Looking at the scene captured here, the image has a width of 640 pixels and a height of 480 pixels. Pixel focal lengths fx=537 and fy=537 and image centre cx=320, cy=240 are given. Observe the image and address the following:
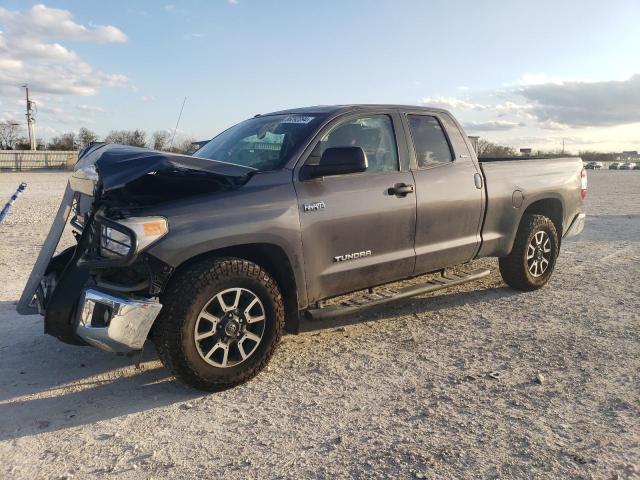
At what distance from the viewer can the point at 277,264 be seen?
A: 4047 mm

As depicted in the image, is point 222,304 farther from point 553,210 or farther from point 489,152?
point 489,152

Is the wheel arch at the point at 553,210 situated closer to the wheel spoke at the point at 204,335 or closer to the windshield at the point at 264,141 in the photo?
the windshield at the point at 264,141

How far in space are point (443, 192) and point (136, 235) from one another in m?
2.86

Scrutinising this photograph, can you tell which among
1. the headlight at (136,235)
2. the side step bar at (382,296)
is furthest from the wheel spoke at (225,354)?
the headlight at (136,235)

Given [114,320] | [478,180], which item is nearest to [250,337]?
[114,320]

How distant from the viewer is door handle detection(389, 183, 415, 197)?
4.60m

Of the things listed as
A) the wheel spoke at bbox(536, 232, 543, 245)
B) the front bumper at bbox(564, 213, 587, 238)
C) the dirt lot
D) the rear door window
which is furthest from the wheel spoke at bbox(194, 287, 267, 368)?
the front bumper at bbox(564, 213, 587, 238)

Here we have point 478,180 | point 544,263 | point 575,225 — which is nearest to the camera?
point 478,180

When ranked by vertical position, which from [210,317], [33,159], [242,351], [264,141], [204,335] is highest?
[264,141]

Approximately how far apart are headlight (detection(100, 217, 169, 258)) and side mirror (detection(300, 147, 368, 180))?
1.19 m

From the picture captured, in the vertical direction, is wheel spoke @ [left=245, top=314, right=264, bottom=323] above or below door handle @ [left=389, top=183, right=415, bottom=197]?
below

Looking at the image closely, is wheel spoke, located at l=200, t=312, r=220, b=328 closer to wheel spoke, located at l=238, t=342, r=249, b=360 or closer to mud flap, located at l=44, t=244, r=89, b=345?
wheel spoke, located at l=238, t=342, r=249, b=360

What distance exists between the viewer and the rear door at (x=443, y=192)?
16.0 ft

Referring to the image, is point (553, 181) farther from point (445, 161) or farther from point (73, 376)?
point (73, 376)
